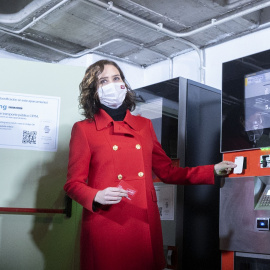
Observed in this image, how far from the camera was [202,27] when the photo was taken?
448 centimetres

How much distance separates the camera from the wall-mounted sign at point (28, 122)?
252 centimetres

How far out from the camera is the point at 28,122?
8.39 feet

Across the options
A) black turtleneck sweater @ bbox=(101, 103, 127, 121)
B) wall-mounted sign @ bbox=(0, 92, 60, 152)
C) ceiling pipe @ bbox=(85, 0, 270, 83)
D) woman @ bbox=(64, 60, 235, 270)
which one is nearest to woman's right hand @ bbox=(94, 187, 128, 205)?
woman @ bbox=(64, 60, 235, 270)

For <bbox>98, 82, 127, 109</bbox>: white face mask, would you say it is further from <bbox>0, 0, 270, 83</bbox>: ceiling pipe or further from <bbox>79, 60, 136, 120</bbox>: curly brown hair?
<bbox>0, 0, 270, 83</bbox>: ceiling pipe

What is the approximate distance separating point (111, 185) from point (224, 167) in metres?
0.58

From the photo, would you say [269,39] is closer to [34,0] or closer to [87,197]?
[34,0]

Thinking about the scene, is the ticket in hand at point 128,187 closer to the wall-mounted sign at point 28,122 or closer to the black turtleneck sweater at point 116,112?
the black turtleneck sweater at point 116,112

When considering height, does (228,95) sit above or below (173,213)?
above

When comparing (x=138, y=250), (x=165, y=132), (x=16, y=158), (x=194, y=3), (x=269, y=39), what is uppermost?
(x=194, y=3)

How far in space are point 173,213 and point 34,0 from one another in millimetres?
2801

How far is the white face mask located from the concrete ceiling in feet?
7.29

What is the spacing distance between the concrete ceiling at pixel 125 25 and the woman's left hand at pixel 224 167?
7.24 ft

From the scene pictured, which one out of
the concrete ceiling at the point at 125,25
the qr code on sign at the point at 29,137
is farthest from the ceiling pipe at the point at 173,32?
the qr code on sign at the point at 29,137

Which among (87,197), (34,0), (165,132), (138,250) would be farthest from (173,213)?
(34,0)
